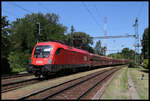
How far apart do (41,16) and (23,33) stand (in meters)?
9.41

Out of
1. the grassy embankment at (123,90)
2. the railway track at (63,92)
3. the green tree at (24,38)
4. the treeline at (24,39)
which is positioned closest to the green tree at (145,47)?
the treeline at (24,39)

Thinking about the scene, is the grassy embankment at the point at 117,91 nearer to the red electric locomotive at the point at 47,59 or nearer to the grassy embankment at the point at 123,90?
the grassy embankment at the point at 123,90

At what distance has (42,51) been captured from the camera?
1516 cm

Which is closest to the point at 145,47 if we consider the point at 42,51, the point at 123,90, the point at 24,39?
the point at 24,39

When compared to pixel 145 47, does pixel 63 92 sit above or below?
below

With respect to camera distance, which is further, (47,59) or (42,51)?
(42,51)

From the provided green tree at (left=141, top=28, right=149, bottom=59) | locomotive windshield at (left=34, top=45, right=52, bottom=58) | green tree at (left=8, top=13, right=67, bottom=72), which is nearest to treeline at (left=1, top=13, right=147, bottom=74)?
green tree at (left=8, top=13, right=67, bottom=72)

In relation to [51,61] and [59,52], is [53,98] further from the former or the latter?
[59,52]

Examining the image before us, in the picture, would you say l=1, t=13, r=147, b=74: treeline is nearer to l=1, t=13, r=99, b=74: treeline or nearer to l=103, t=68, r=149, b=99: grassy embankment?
l=1, t=13, r=99, b=74: treeline

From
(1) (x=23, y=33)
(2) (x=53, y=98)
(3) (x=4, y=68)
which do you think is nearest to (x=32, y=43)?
(1) (x=23, y=33)

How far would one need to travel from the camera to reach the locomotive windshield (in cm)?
1484

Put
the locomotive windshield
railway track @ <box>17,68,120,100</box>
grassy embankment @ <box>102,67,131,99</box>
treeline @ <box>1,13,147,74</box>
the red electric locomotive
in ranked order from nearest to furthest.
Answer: railway track @ <box>17,68,120,100</box> → grassy embankment @ <box>102,67,131,99</box> → the red electric locomotive → the locomotive windshield → treeline @ <box>1,13,147,74</box>

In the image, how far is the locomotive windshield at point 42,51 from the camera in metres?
14.8

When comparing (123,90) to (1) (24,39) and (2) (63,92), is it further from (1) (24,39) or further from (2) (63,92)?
(1) (24,39)
